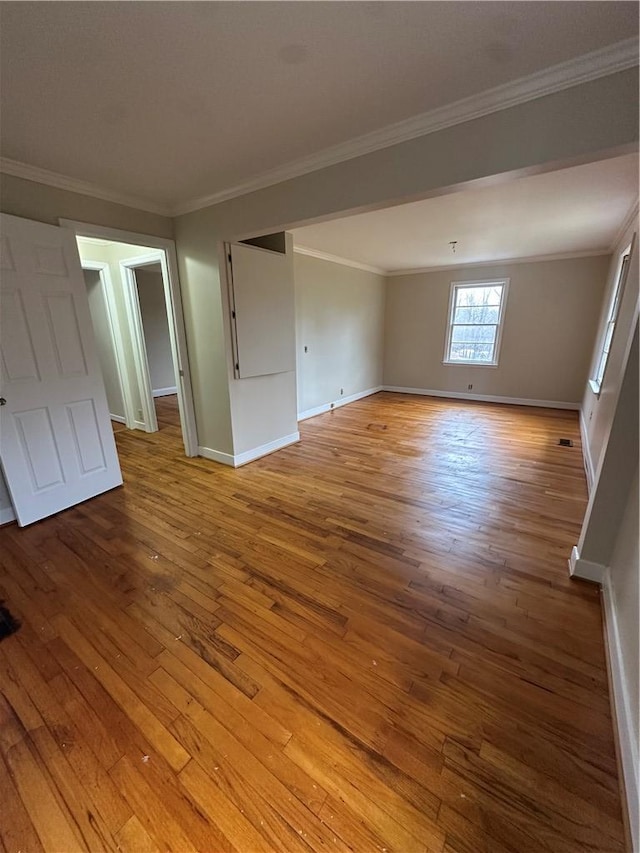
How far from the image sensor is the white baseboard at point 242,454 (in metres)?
3.56

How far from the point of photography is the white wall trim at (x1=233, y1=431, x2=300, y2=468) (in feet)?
11.7

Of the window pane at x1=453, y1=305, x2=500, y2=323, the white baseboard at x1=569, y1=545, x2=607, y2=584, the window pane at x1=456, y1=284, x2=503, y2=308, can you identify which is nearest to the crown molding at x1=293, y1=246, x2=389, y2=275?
the window pane at x1=456, y1=284, x2=503, y2=308

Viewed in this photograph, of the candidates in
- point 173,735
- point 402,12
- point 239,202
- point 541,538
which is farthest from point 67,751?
point 239,202

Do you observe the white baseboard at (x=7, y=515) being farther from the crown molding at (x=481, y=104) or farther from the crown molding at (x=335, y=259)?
the crown molding at (x=335, y=259)

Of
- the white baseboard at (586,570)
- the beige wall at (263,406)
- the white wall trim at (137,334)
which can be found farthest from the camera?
the white wall trim at (137,334)

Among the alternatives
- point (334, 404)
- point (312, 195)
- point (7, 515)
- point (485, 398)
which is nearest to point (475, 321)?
point (485, 398)

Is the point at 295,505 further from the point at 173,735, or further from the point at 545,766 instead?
the point at 545,766

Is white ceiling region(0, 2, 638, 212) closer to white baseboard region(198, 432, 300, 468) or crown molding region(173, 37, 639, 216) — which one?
crown molding region(173, 37, 639, 216)

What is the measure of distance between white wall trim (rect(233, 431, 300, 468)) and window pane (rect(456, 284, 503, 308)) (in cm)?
444

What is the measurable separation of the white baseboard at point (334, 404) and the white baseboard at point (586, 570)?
395 cm

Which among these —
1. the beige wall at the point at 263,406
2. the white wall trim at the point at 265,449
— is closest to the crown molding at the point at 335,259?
the beige wall at the point at 263,406

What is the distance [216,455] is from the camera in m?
3.68

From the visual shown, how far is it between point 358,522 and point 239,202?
271 centimetres

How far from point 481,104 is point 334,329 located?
13.8 feet
